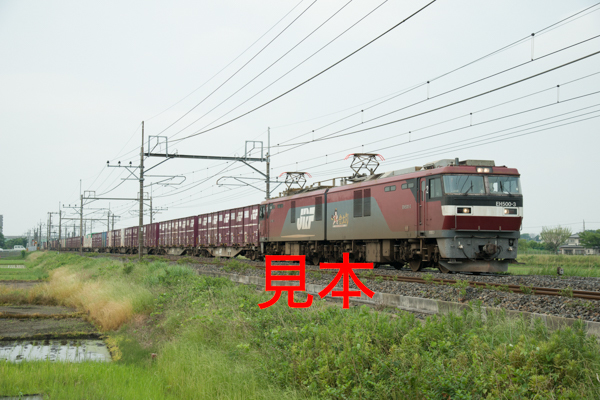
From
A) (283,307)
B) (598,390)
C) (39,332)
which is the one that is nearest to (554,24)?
(283,307)

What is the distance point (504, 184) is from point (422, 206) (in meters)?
2.75

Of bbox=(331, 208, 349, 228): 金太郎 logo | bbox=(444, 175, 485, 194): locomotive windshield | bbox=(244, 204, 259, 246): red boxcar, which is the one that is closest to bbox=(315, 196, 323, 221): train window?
bbox=(331, 208, 349, 228): 金太郎 logo

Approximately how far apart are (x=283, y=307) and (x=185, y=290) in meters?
6.04

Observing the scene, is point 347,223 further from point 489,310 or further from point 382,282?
point 489,310

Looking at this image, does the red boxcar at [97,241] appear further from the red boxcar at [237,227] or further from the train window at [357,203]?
the train window at [357,203]

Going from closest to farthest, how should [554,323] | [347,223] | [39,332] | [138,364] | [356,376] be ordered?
[356,376]
[554,323]
[138,364]
[39,332]
[347,223]

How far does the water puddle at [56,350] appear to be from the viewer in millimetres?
11078

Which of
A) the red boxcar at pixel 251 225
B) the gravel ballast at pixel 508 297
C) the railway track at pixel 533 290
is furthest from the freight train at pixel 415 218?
the red boxcar at pixel 251 225

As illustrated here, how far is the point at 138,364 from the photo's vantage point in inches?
409

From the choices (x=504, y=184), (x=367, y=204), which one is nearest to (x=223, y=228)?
(x=367, y=204)

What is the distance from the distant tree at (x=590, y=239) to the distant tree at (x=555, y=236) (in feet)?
61.4

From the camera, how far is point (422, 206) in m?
17.2

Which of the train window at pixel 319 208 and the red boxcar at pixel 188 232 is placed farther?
the red boxcar at pixel 188 232

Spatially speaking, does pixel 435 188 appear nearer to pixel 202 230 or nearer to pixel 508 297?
pixel 508 297
